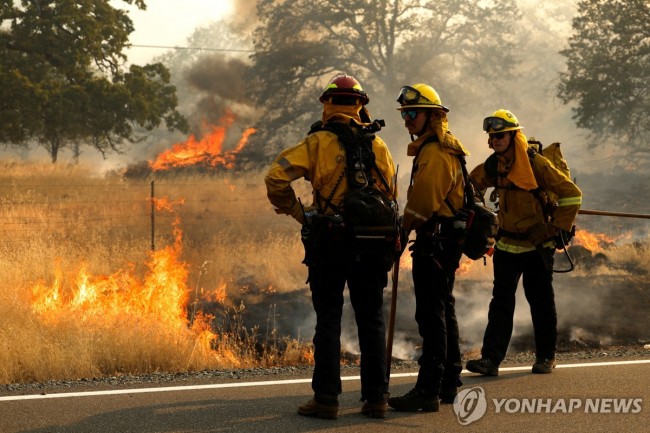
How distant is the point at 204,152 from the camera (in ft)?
104

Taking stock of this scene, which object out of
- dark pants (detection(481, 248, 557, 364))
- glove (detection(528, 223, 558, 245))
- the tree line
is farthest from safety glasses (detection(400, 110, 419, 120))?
the tree line

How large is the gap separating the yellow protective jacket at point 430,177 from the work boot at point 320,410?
1230 millimetres

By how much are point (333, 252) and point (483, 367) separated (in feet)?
6.47

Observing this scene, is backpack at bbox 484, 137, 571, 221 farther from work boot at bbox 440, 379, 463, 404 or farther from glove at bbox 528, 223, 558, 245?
work boot at bbox 440, 379, 463, 404

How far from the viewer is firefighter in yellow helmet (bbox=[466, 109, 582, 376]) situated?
7180mm

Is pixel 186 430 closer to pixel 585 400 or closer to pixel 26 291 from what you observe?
pixel 585 400

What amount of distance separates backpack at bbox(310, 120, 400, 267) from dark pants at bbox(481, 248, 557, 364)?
1868 millimetres

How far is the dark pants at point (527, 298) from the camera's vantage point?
292 inches

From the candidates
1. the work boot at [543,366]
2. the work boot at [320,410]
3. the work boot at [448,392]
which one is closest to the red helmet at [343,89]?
the work boot at [320,410]

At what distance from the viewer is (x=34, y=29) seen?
87.5 ft

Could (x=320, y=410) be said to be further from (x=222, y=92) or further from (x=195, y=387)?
(x=222, y=92)

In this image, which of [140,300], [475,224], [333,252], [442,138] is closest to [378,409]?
[333,252]

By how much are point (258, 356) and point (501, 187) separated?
465 cm

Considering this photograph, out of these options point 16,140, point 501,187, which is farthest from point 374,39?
point 501,187
